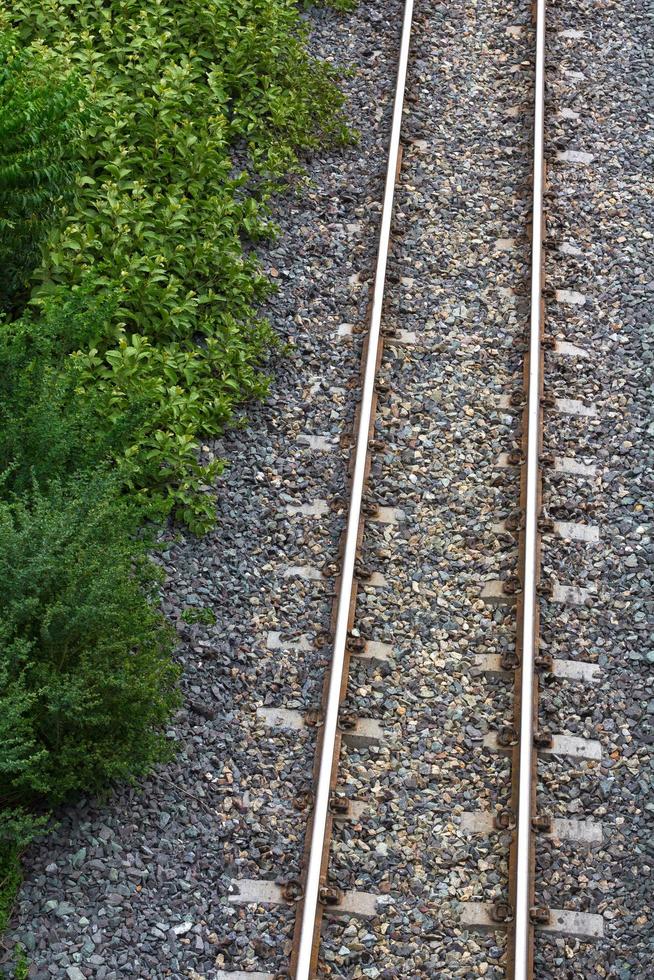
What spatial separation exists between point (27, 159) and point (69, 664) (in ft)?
10.1

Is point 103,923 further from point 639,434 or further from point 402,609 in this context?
point 639,434

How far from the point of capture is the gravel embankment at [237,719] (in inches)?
208

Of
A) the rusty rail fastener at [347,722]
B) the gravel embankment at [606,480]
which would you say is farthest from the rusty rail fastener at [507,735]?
the rusty rail fastener at [347,722]

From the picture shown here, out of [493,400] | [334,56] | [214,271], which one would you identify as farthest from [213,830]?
[334,56]

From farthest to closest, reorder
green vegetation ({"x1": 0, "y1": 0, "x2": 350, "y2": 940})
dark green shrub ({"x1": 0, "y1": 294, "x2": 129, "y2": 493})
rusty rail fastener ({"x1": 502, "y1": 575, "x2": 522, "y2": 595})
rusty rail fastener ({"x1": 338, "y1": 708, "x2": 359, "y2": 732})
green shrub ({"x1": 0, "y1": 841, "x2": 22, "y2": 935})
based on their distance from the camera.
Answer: rusty rail fastener ({"x1": 502, "y1": 575, "x2": 522, "y2": 595}), dark green shrub ({"x1": 0, "y1": 294, "x2": 129, "y2": 493}), rusty rail fastener ({"x1": 338, "y1": 708, "x2": 359, "y2": 732}), green vegetation ({"x1": 0, "y1": 0, "x2": 350, "y2": 940}), green shrub ({"x1": 0, "y1": 841, "x2": 22, "y2": 935})

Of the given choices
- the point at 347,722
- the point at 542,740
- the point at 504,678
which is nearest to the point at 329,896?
the point at 347,722

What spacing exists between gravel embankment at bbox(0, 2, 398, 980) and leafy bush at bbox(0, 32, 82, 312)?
1.56 m

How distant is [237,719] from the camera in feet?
20.0

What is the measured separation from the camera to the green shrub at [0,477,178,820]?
213 inches

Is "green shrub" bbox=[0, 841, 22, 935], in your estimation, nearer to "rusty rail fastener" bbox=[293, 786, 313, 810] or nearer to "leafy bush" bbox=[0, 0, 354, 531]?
"rusty rail fastener" bbox=[293, 786, 313, 810]

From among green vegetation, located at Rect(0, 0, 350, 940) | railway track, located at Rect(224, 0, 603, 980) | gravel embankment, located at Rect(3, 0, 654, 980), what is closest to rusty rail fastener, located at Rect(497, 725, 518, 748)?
railway track, located at Rect(224, 0, 603, 980)

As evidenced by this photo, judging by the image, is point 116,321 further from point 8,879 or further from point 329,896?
point 329,896

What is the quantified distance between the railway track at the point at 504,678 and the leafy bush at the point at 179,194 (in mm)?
839

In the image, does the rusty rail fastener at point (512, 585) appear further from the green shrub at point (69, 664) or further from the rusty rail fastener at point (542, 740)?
the green shrub at point (69, 664)
